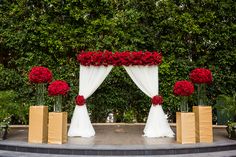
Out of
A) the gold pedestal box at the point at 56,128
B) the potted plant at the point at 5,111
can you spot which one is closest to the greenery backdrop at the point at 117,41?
the potted plant at the point at 5,111

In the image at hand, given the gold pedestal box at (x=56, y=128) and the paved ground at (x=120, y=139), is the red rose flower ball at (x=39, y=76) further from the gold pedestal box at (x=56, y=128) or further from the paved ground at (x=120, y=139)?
the paved ground at (x=120, y=139)

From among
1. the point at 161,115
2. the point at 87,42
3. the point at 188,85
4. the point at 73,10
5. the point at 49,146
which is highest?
the point at 73,10

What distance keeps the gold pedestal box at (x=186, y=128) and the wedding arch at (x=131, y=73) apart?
1.00 meters

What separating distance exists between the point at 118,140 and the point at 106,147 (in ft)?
3.70

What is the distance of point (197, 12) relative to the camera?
476 inches

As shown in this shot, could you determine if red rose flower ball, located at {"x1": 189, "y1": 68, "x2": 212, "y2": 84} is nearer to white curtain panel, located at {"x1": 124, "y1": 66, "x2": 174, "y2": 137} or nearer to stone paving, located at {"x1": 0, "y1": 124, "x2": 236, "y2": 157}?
white curtain panel, located at {"x1": 124, "y1": 66, "x2": 174, "y2": 137}

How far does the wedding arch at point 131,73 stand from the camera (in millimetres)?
8656

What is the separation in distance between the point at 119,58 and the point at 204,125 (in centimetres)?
270

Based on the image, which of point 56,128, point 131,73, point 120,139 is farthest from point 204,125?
point 56,128

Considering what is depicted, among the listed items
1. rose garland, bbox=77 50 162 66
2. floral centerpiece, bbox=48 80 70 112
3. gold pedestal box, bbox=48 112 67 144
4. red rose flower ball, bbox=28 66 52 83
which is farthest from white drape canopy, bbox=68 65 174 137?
red rose flower ball, bbox=28 66 52 83

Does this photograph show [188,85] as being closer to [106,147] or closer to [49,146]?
[106,147]

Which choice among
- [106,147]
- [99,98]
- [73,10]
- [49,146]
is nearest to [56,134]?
[49,146]

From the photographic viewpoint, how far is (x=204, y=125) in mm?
7914

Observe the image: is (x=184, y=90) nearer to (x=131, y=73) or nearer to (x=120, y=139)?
(x=131, y=73)
